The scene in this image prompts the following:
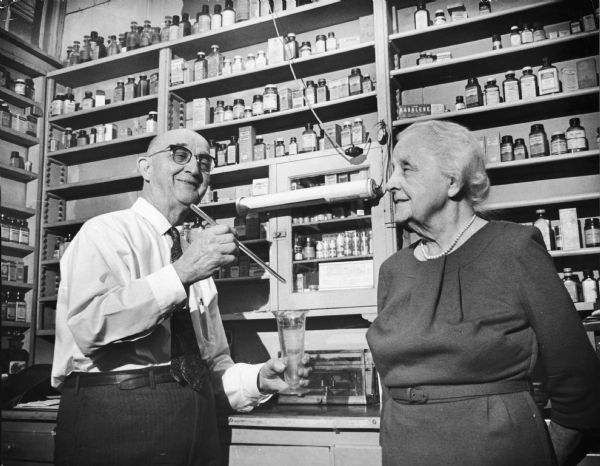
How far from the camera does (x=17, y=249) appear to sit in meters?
3.83

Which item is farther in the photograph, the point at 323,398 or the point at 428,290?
the point at 323,398

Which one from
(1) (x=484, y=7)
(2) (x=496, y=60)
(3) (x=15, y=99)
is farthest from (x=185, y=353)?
(3) (x=15, y=99)

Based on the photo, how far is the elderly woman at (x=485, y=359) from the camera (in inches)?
48.3

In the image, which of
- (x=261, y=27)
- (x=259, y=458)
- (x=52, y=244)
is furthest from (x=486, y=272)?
(x=52, y=244)

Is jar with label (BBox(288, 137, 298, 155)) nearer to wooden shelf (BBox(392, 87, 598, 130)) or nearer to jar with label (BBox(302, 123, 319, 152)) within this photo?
jar with label (BBox(302, 123, 319, 152))

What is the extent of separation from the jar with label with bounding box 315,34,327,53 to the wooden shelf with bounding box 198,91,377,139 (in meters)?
0.38

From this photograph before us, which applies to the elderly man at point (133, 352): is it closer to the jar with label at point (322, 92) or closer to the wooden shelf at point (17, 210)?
the jar with label at point (322, 92)

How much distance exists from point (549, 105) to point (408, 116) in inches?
27.7

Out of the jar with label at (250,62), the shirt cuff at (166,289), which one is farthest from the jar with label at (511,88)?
the shirt cuff at (166,289)

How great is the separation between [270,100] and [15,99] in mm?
1900

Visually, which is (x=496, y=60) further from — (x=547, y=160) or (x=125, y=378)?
(x=125, y=378)

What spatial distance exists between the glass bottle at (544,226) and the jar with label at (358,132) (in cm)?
100

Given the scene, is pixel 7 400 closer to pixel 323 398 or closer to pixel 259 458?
pixel 259 458

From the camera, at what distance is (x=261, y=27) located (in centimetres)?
353
